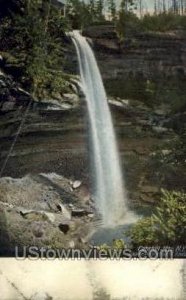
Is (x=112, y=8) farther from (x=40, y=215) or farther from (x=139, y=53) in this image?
(x=40, y=215)

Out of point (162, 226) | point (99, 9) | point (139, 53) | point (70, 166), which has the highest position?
point (99, 9)

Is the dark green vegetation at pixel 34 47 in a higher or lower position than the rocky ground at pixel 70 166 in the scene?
higher

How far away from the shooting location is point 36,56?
151 inches

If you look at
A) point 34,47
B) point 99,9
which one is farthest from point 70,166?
point 99,9

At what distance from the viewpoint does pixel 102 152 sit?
381cm

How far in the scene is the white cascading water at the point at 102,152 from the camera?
379 centimetres

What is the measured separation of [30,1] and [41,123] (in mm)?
895

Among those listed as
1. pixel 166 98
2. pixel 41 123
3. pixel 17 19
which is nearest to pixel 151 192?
pixel 166 98

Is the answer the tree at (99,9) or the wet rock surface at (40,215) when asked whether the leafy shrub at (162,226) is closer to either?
the wet rock surface at (40,215)

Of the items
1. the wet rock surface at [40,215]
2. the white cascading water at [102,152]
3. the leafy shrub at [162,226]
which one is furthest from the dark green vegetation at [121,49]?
the wet rock surface at [40,215]

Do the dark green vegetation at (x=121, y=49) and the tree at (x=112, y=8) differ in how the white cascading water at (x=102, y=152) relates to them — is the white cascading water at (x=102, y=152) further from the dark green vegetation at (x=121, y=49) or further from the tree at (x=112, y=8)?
the tree at (x=112, y=8)

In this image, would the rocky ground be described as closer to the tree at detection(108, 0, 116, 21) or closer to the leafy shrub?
the leafy shrub

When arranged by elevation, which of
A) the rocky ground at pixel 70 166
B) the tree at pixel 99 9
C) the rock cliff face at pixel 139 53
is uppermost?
the tree at pixel 99 9

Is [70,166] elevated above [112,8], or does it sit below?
below
